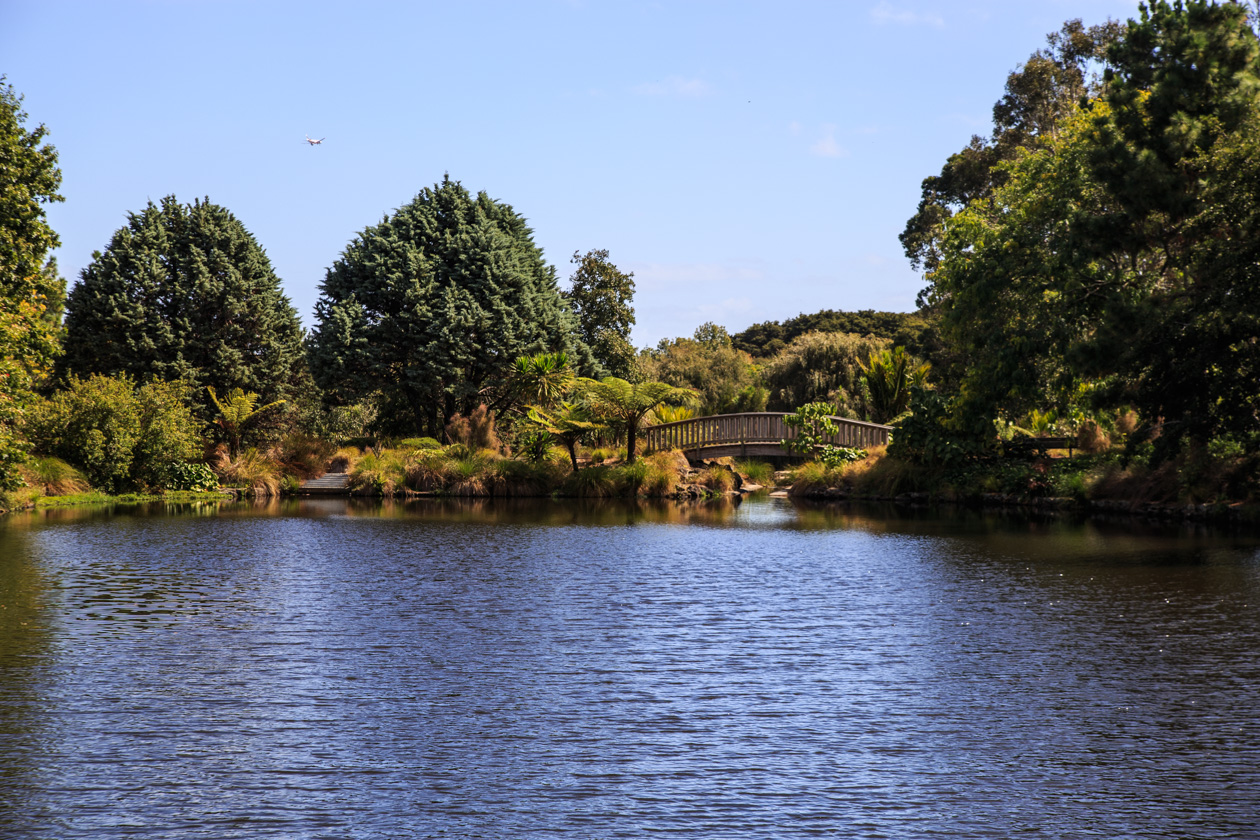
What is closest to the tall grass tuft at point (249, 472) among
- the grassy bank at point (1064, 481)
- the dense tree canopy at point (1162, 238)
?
the grassy bank at point (1064, 481)

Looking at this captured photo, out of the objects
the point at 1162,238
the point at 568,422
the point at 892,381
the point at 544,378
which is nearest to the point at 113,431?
the point at 568,422

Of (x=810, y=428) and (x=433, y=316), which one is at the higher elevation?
(x=433, y=316)

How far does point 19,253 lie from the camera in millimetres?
21547

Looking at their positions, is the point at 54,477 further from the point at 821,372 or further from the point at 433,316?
the point at 821,372

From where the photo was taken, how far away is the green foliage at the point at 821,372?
4891cm

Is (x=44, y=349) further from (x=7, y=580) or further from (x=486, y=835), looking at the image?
(x=486, y=835)

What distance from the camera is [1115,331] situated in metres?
20.9

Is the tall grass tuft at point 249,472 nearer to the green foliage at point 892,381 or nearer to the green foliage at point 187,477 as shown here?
the green foliage at point 187,477

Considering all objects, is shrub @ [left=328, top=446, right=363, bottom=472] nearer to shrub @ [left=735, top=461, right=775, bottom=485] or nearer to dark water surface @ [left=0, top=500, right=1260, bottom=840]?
shrub @ [left=735, top=461, right=775, bottom=485]

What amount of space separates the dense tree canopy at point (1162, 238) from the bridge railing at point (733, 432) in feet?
33.5

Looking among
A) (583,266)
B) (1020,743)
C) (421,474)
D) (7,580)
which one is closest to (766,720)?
(1020,743)

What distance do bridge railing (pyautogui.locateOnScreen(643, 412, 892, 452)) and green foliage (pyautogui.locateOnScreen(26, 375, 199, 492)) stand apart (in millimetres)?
15284

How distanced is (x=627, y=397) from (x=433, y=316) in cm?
883

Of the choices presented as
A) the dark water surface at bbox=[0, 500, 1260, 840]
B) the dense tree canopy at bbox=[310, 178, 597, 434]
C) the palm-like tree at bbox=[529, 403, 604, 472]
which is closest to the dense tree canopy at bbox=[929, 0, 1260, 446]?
the dark water surface at bbox=[0, 500, 1260, 840]
